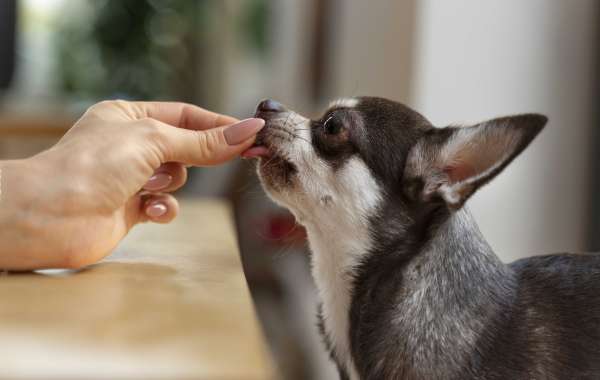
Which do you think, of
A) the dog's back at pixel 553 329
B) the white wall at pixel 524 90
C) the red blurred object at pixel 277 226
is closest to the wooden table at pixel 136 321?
the dog's back at pixel 553 329

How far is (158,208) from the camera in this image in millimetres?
1338

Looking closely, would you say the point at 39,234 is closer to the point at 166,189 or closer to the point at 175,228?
the point at 166,189

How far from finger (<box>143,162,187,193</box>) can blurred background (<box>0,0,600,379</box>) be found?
1.01 ft

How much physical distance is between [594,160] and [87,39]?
4.74m

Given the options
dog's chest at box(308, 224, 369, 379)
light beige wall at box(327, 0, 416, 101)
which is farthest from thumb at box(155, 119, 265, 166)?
light beige wall at box(327, 0, 416, 101)

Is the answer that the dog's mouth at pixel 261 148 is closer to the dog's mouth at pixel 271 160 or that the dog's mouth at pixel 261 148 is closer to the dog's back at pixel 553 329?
the dog's mouth at pixel 271 160

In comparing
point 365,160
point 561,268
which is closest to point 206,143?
point 365,160

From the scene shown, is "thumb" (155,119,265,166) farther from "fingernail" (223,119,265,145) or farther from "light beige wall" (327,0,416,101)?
"light beige wall" (327,0,416,101)

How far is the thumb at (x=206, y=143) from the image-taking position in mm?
1144

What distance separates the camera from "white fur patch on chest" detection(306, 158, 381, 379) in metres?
1.28

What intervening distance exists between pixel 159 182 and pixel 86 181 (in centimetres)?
26

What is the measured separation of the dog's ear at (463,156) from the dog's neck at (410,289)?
0.06 m

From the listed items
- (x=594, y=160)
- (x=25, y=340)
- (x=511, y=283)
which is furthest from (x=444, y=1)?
(x=25, y=340)

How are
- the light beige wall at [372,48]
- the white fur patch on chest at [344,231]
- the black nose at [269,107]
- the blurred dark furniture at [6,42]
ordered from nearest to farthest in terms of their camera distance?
the white fur patch on chest at [344,231] < the black nose at [269,107] < the light beige wall at [372,48] < the blurred dark furniture at [6,42]
